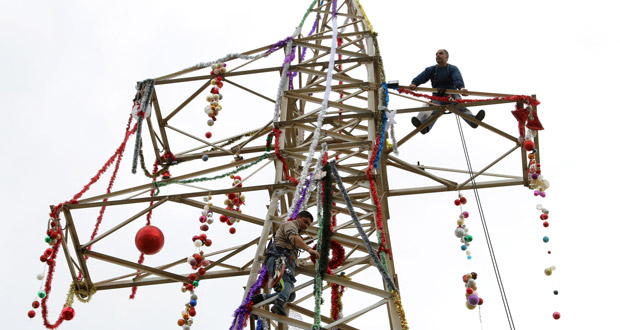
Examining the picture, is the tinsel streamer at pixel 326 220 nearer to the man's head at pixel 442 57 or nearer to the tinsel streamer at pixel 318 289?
the tinsel streamer at pixel 318 289

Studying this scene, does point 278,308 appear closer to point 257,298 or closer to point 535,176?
point 257,298

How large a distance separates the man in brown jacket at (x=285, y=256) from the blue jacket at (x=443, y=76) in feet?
17.2

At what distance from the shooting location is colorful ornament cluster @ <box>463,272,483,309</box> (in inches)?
475

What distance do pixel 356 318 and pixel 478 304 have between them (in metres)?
2.74

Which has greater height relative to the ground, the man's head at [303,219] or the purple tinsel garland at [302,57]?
the purple tinsel garland at [302,57]

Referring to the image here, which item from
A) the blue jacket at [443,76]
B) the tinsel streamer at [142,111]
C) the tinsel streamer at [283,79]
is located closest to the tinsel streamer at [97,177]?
the tinsel streamer at [142,111]

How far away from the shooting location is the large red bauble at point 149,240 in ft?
40.1

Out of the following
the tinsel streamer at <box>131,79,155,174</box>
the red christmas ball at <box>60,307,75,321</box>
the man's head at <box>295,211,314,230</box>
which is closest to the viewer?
the man's head at <box>295,211,314,230</box>

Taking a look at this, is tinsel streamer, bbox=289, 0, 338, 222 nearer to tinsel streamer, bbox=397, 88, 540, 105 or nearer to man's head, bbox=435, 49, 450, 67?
tinsel streamer, bbox=397, 88, 540, 105

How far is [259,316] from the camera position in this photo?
10312mm

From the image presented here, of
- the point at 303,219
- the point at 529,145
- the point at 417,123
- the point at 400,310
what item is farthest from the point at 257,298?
the point at 417,123

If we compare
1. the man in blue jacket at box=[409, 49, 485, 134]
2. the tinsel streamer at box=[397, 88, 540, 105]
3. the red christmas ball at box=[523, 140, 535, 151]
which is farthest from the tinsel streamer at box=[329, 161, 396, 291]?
the man in blue jacket at box=[409, 49, 485, 134]

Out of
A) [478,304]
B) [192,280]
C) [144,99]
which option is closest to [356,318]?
[478,304]

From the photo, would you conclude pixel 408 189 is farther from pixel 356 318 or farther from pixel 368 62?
pixel 356 318
